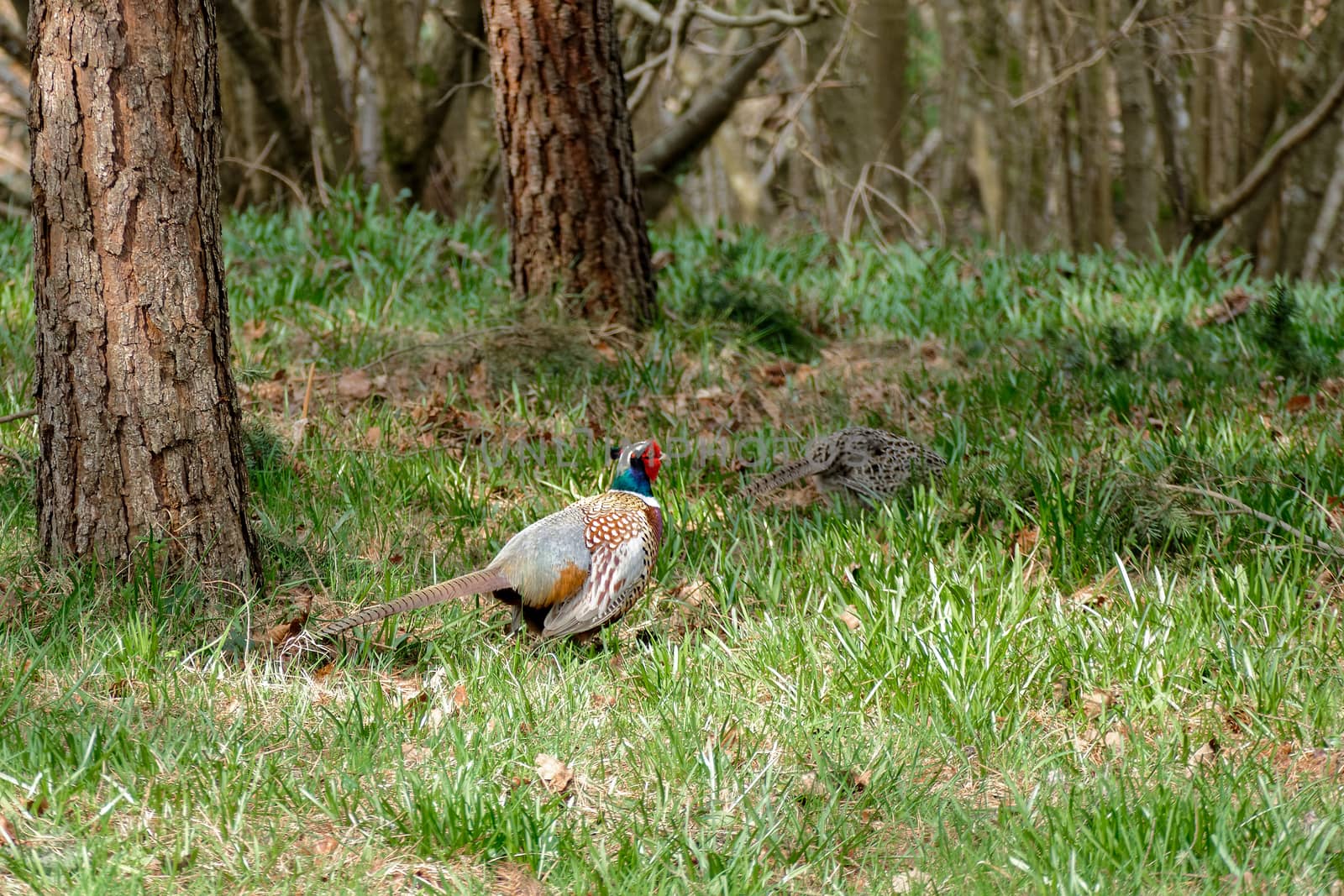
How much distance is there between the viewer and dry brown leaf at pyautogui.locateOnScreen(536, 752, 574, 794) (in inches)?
135

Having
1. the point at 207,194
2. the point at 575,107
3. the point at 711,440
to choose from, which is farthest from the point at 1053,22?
the point at 207,194

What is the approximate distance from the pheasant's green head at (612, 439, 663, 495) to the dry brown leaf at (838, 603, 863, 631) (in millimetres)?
810

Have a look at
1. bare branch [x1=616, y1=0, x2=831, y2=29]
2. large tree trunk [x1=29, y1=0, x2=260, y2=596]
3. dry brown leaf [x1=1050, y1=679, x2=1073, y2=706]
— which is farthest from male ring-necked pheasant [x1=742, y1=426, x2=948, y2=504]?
bare branch [x1=616, y1=0, x2=831, y2=29]

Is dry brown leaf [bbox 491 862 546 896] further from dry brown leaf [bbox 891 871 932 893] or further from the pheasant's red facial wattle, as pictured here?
the pheasant's red facial wattle

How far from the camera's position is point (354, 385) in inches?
254

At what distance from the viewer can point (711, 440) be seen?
20.0 feet

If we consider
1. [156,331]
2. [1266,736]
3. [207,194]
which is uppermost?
[207,194]

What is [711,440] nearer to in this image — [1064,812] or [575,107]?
[575,107]

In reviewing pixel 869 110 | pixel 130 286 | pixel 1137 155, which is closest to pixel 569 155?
pixel 130 286

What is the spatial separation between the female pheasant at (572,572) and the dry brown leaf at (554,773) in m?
0.78

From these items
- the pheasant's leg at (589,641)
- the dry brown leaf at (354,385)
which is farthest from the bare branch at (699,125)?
the pheasant's leg at (589,641)

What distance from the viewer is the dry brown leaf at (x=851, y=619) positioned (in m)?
4.29

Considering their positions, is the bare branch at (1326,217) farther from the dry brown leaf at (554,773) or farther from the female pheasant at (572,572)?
the dry brown leaf at (554,773)

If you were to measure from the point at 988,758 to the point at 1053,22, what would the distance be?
495 inches
